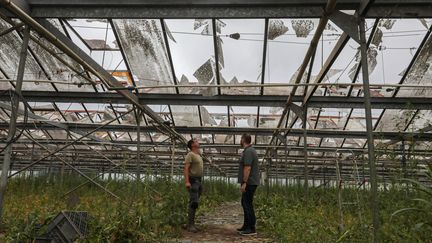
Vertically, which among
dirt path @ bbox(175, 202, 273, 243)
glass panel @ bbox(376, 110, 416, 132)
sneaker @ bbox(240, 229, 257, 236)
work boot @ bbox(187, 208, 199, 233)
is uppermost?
glass panel @ bbox(376, 110, 416, 132)

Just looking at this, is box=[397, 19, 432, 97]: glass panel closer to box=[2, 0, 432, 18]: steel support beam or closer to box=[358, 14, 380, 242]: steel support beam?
box=[2, 0, 432, 18]: steel support beam

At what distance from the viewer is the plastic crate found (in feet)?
14.7

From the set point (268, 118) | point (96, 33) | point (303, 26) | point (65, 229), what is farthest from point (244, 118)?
point (65, 229)

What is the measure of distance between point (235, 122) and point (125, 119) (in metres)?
3.96

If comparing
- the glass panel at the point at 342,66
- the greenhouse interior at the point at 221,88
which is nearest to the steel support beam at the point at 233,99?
the greenhouse interior at the point at 221,88

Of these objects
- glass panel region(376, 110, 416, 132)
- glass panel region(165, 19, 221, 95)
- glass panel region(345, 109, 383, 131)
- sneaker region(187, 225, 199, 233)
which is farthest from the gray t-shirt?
glass panel region(345, 109, 383, 131)

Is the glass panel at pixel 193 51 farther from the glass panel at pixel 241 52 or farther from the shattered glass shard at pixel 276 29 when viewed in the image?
the shattered glass shard at pixel 276 29

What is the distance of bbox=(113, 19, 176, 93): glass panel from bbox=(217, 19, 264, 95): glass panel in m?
1.36

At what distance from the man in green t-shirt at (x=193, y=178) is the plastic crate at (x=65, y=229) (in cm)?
206

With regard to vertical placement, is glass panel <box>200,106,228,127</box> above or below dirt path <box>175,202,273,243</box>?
above

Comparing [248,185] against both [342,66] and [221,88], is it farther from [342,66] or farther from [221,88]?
[342,66]

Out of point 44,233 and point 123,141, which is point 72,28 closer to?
point 44,233

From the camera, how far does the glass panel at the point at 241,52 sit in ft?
25.4

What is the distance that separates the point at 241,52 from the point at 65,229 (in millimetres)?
5536
